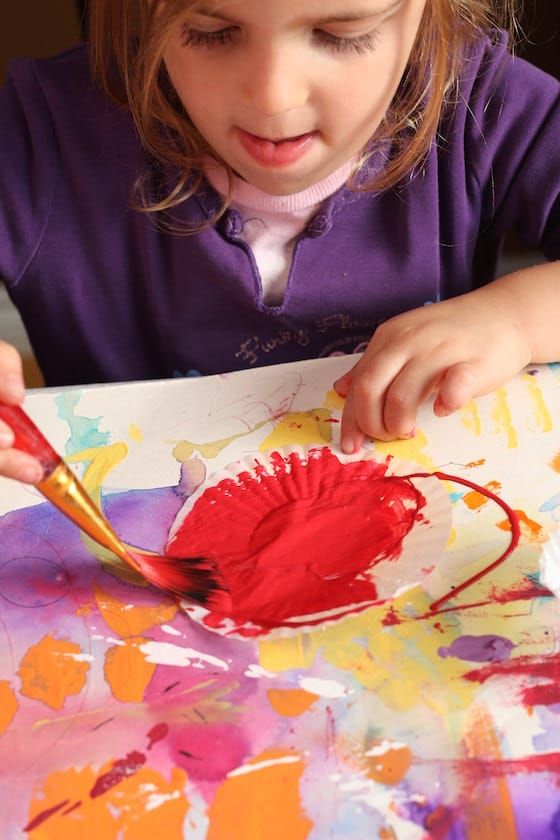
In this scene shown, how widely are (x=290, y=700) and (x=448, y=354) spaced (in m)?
0.26

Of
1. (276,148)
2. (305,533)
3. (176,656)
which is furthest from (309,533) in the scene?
(276,148)

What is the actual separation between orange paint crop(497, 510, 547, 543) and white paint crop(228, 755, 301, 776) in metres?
0.17

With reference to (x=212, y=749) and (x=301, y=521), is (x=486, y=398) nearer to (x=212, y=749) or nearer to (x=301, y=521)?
(x=301, y=521)

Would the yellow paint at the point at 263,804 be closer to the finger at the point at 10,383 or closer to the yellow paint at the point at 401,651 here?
the yellow paint at the point at 401,651

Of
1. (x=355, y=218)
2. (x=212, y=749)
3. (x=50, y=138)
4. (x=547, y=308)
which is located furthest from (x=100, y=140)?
(x=212, y=749)

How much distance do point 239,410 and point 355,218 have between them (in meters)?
0.22

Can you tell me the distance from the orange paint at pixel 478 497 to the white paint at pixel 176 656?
162 mm

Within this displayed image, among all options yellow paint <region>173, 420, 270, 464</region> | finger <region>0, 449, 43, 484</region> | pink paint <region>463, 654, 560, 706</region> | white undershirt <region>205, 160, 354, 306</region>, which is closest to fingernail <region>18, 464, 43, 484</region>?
finger <region>0, 449, 43, 484</region>

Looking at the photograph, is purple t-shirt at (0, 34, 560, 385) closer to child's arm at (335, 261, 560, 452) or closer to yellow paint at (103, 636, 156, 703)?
child's arm at (335, 261, 560, 452)

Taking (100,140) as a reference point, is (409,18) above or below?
above

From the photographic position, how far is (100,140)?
2.40 ft

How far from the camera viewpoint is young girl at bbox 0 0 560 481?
24.9 inches

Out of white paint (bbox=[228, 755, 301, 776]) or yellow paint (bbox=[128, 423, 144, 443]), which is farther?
yellow paint (bbox=[128, 423, 144, 443])

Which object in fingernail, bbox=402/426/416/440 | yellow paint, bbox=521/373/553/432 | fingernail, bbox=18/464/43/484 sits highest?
fingernail, bbox=18/464/43/484
